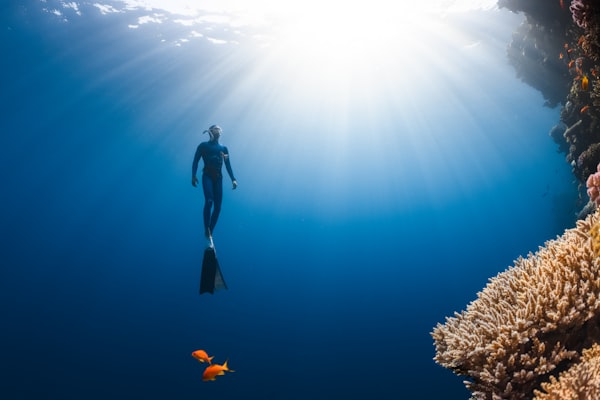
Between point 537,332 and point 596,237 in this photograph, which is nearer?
point 537,332

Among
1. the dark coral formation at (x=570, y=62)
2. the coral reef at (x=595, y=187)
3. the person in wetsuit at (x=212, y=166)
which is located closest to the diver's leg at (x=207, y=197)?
the person in wetsuit at (x=212, y=166)

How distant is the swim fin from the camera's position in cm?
735

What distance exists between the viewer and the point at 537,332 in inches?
103

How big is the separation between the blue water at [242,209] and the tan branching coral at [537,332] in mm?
26654

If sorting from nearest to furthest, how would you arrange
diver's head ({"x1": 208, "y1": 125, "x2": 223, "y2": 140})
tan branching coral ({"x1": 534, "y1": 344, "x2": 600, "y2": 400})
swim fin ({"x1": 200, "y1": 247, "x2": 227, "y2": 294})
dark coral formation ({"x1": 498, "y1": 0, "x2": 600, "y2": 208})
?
tan branching coral ({"x1": 534, "y1": 344, "x2": 600, "y2": 400}) → dark coral formation ({"x1": 498, "y1": 0, "x2": 600, "y2": 208}) → swim fin ({"x1": 200, "y1": 247, "x2": 227, "y2": 294}) → diver's head ({"x1": 208, "y1": 125, "x2": 223, "y2": 140})

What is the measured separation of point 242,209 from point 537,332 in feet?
302

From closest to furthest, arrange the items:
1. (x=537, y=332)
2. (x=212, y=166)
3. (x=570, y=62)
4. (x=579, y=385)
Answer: (x=579, y=385) → (x=537, y=332) → (x=570, y=62) → (x=212, y=166)

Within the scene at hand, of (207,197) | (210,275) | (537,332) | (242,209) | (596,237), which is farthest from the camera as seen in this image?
(242,209)

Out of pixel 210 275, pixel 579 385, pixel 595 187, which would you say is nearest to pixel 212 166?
pixel 210 275

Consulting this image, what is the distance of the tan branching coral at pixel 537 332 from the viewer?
8.30 ft

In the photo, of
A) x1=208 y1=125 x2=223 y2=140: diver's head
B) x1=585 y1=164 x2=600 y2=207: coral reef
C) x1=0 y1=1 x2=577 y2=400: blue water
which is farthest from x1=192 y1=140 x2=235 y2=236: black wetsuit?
x1=0 y1=1 x2=577 y2=400: blue water

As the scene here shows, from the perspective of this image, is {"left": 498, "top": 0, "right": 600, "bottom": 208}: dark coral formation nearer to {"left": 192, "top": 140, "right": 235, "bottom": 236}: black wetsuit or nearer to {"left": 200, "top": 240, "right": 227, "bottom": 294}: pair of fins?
{"left": 200, "top": 240, "right": 227, "bottom": 294}: pair of fins

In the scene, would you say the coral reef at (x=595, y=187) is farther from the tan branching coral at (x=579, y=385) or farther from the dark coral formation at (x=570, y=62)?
the tan branching coral at (x=579, y=385)

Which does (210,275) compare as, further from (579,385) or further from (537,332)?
(579,385)
